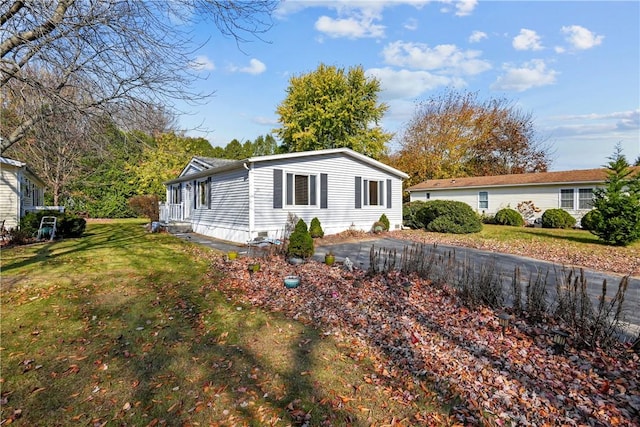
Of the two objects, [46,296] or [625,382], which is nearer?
[625,382]

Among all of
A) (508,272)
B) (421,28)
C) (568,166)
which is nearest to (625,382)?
(508,272)

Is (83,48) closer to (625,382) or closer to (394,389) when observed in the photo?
(394,389)

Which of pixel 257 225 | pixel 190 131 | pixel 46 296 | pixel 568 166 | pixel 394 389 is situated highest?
pixel 568 166

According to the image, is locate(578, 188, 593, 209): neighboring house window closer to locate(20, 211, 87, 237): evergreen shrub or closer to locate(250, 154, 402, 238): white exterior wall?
locate(250, 154, 402, 238): white exterior wall

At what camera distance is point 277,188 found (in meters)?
12.1

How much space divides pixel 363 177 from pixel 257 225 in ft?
19.9

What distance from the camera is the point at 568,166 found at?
1158 inches

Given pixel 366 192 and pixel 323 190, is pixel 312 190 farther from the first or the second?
pixel 366 192

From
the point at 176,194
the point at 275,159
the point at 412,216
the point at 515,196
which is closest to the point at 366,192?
the point at 412,216

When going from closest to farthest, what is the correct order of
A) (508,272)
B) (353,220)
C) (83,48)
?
(83,48)
(508,272)
(353,220)

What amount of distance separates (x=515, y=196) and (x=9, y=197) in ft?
85.7

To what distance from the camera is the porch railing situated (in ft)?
57.4

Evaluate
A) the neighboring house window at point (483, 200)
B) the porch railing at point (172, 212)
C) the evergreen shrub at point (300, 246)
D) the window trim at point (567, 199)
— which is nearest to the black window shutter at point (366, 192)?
the evergreen shrub at point (300, 246)

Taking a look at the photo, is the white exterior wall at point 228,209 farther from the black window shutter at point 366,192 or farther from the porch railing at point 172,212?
the black window shutter at point 366,192
